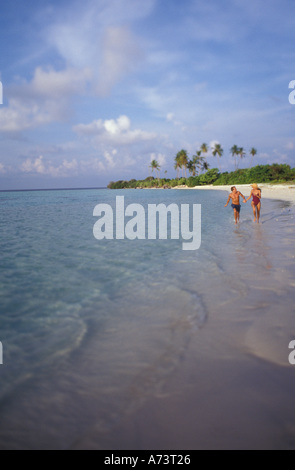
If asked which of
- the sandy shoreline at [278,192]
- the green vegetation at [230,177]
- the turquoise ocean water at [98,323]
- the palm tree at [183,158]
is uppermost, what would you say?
the palm tree at [183,158]

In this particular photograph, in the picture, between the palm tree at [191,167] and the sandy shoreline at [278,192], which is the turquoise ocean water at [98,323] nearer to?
the sandy shoreline at [278,192]

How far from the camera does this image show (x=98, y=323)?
4.30 metres

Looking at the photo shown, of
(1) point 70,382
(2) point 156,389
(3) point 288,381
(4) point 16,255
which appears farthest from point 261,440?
(4) point 16,255

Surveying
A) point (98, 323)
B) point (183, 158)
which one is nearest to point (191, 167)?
point (183, 158)

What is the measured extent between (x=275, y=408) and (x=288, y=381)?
0.42 m

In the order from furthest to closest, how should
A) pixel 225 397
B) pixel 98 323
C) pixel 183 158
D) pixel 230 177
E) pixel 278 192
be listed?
pixel 183 158 < pixel 230 177 < pixel 278 192 < pixel 98 323 < pixel 225 397

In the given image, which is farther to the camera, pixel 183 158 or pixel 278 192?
pixel 183 158

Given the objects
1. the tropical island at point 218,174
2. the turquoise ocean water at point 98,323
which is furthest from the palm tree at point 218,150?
the turquoise ocean water at point 98,323

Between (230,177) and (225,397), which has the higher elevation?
(230,177)

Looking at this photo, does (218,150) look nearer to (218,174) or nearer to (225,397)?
(218,174)

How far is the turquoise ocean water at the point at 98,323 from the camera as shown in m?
2.58

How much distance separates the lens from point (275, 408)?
2.40m

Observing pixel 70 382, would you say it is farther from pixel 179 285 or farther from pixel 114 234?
pixel 114 234
